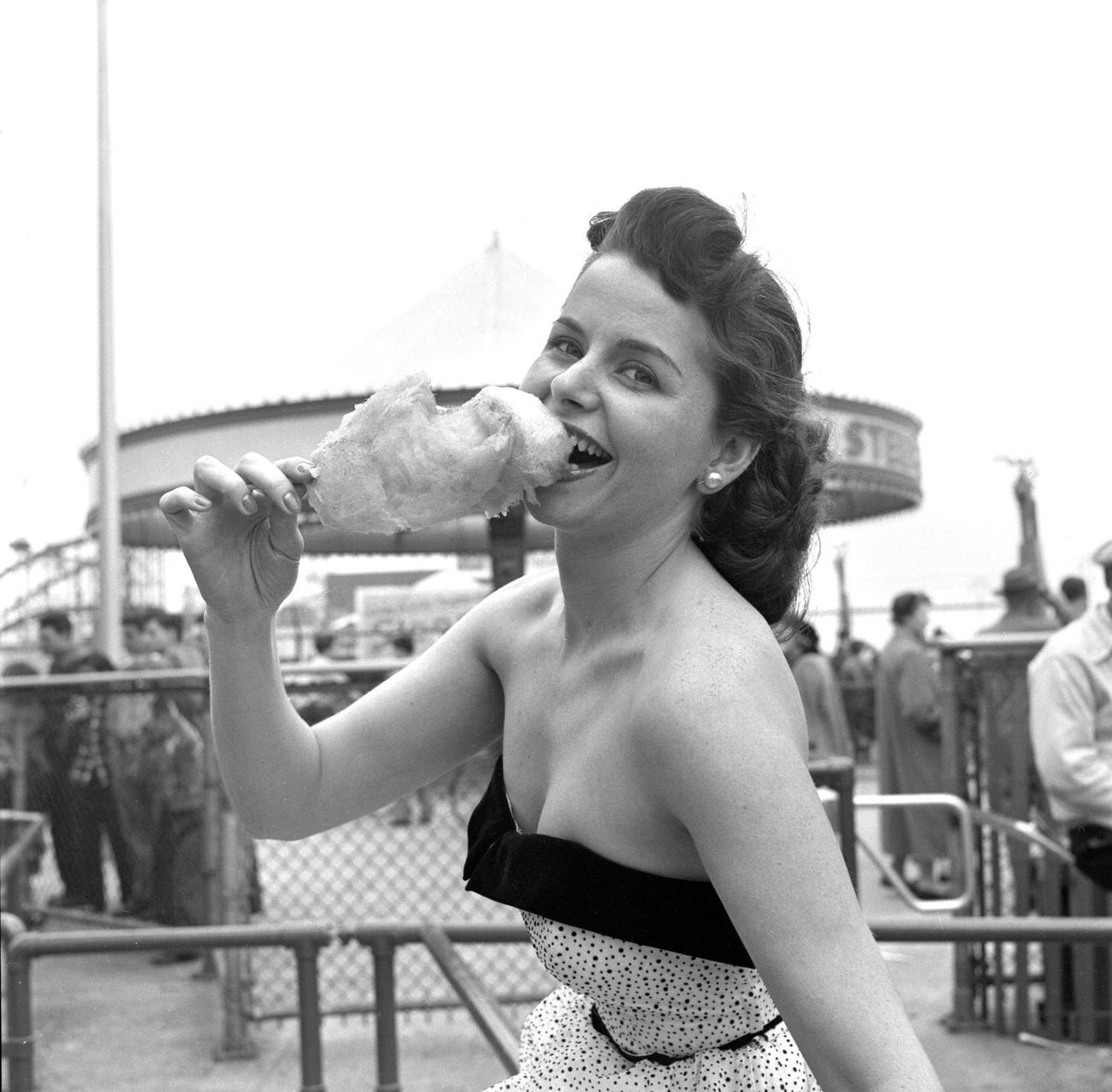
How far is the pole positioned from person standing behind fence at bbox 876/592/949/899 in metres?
5.16

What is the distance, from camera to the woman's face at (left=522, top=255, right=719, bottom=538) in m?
1.45

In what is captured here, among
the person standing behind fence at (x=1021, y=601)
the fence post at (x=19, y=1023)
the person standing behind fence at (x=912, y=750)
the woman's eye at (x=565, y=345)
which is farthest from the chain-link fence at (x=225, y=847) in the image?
the person standing behind fence at (x=1021, y=601)

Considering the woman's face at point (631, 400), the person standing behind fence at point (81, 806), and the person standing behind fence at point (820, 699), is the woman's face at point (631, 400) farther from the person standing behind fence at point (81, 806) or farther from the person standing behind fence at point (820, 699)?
the person standing behind fence at point (820, 699)

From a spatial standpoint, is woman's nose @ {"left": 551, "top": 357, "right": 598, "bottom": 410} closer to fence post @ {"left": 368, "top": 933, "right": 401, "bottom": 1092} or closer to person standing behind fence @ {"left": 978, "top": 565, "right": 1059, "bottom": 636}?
fence post @ {"left": 368, "top": 933, "right": 401, "bottom": 1092}

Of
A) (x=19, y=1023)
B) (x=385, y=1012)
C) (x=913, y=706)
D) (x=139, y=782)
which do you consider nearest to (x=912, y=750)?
(x=913, y=706)

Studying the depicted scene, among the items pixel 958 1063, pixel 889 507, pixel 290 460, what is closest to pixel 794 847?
pixel 290 460

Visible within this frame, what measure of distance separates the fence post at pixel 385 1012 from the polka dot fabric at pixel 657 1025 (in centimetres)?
140

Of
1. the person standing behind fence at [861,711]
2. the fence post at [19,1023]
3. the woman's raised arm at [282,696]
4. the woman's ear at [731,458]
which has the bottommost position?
the person standing behind fence at [861,711]

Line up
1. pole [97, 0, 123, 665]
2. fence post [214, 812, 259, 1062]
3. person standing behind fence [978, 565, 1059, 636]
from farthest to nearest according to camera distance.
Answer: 1. pole [97, 0, 123, 665]
2. person standing behind fence [978, 565, 1059, 636]
3. fence post [214, 812, 259, 1062]

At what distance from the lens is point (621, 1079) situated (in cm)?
157

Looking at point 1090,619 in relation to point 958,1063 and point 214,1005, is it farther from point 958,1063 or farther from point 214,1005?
point 214,1005

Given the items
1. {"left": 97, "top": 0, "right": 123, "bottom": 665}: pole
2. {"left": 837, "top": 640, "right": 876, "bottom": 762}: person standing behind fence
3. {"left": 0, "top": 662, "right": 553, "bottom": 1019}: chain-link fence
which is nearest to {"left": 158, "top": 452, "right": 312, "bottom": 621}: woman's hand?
{"left": 0, "top": 662, "right": 553, "bottom": 1019}: chain-link fence

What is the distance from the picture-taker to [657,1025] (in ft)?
5.00

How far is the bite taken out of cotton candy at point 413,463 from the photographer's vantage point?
1505 millimetres
